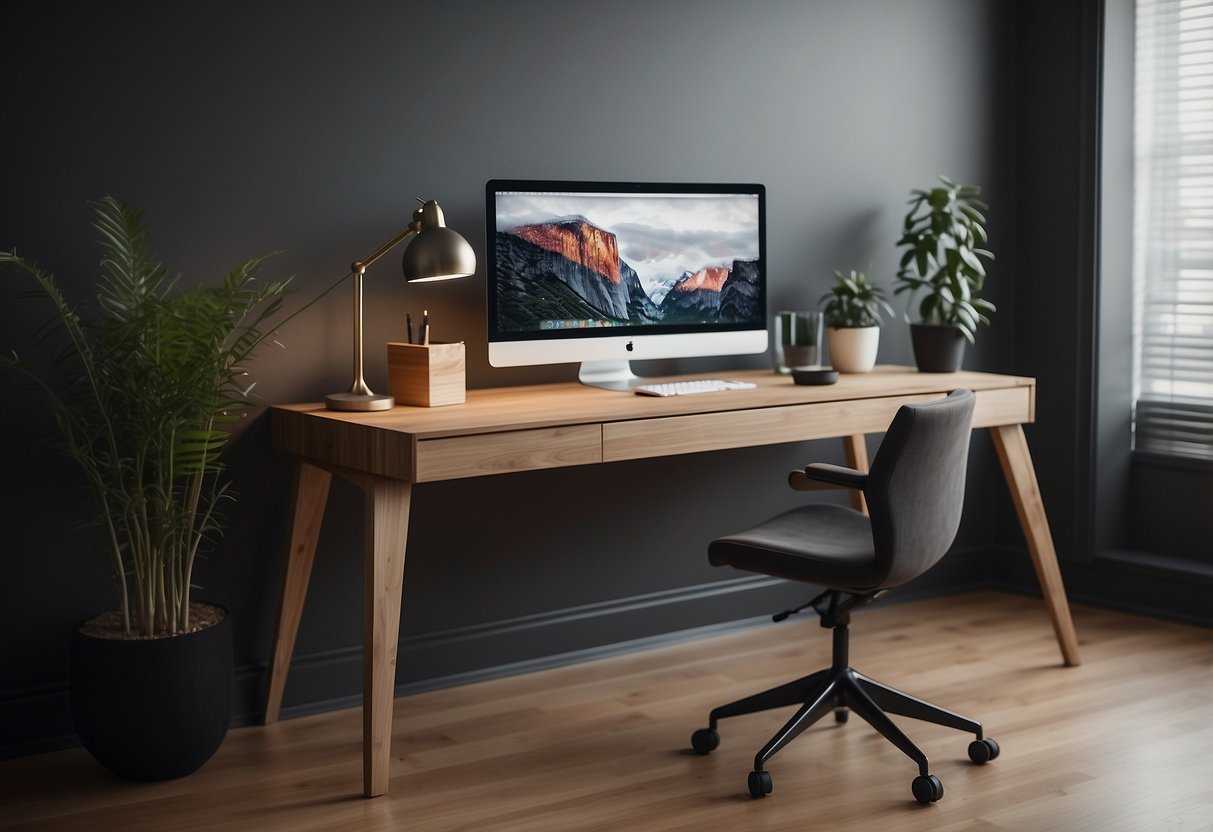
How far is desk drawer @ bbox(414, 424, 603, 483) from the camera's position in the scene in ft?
8.46

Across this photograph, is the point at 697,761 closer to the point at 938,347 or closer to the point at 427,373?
the point at 427,373

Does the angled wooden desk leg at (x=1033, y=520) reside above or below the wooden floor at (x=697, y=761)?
above

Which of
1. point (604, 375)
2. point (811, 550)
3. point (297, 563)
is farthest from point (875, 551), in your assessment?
point (297, 563)

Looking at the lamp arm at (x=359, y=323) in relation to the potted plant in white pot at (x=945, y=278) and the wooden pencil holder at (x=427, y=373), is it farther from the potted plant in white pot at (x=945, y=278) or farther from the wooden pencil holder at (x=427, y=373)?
the potted plant in white pot at (x=945, y=278)

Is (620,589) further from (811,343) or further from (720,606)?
(811,343)

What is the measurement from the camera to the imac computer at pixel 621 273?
3.12 metres

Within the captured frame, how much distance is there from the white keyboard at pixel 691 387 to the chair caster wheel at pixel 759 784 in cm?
92

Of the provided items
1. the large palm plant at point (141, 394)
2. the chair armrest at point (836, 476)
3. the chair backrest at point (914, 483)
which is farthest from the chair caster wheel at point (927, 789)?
the large palm plant at point (141, 394)

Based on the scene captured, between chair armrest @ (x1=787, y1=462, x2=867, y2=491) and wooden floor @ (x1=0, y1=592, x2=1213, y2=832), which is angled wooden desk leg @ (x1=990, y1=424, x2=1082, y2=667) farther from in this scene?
chair armrest @ (x1=787, y1=462, x2=867, y2=491)

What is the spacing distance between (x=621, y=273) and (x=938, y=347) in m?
0.99

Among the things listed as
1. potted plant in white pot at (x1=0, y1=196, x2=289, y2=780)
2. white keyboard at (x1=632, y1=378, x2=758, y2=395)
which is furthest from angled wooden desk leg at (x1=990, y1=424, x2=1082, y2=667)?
potted plant in white pot at (x1=0, y1=196, x2=289, y2=780)

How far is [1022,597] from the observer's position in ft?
13.9

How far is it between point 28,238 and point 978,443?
3.00 meters

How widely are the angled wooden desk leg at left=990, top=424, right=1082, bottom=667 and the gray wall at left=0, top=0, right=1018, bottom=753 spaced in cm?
63
